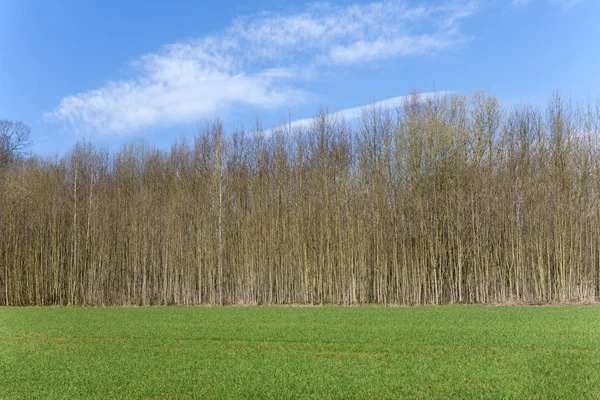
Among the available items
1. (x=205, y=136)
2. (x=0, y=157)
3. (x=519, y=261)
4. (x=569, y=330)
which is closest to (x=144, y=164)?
(x=205, y=136)

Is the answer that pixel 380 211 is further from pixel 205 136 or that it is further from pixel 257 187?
pixel 205 136

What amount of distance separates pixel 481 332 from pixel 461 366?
10.6ft

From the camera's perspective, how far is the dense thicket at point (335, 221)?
1788 cm

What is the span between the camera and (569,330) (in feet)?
33.4

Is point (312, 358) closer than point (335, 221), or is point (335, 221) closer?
point (312, 358)

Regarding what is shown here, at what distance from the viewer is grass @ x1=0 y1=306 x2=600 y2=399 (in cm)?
622

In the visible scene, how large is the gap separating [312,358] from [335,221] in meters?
11.6

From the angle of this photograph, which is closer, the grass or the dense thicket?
the grass

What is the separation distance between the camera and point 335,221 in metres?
19.4

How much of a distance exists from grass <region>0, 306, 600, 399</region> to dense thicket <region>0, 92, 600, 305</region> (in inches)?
189

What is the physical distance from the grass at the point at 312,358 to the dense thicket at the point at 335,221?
4.80 metres

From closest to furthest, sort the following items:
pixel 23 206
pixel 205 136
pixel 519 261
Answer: pixel 519 261, pixel 23 206, pixel 205 136

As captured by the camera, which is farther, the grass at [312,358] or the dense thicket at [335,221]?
the dense thicket at [335,221]

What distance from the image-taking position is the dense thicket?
1788 cm
